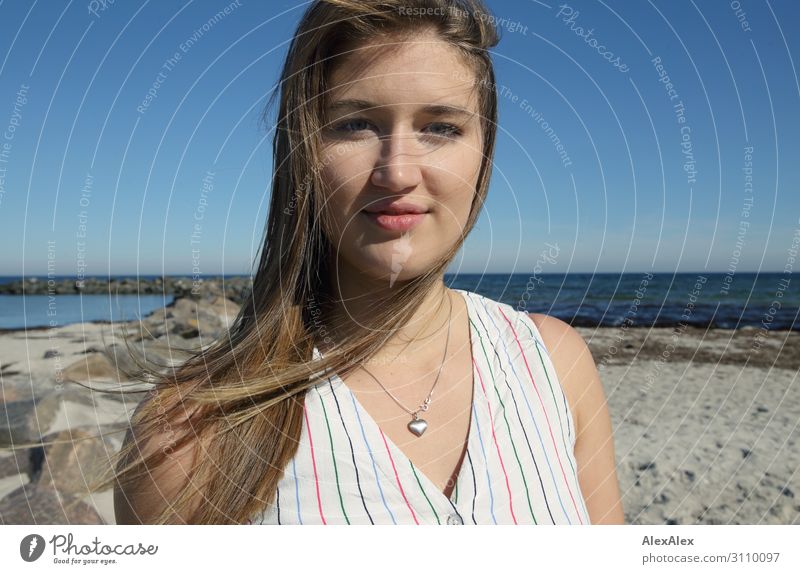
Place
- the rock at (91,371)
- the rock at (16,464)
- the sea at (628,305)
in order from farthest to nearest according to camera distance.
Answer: the sea at (628,305), the rock at (91,371), the rock at (16,464)

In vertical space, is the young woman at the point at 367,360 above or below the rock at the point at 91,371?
above

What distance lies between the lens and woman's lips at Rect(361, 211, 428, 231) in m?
1.29

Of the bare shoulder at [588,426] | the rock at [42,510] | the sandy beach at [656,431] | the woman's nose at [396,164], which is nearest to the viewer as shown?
the woman's nose at [396,164]

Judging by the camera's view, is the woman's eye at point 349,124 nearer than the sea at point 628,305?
Yes

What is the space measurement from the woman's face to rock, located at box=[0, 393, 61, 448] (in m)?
4.20

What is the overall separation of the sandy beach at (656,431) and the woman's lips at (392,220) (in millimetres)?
728

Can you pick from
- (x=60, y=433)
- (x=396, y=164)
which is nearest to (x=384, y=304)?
(x=396, y=164)

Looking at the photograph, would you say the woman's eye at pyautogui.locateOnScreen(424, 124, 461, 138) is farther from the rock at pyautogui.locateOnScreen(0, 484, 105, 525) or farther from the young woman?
the rock at pyautogui.locateOnScreen(0, 484, 105, 525)

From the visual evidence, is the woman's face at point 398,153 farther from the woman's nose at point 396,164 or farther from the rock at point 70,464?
the rock at point 70,464

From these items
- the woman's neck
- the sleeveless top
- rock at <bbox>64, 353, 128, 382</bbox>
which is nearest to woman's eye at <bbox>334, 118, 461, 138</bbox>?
the woman's neck

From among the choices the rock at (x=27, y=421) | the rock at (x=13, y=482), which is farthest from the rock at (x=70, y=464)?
the rock at (x=27, y=421)

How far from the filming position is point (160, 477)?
49.4 inches

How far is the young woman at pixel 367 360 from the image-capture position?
4.17ft
